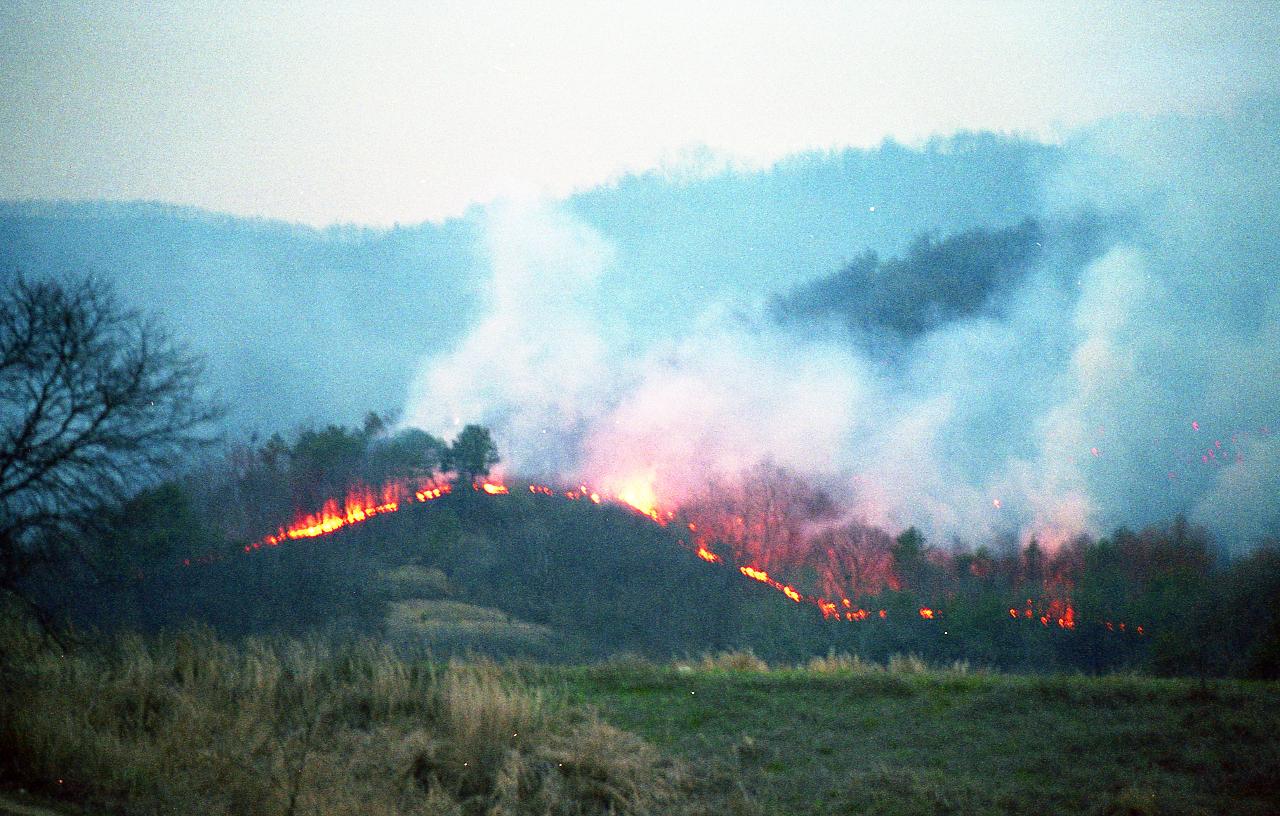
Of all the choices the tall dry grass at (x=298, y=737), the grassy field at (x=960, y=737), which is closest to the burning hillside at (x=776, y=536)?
the tall dry grass at (x=298, y=737)

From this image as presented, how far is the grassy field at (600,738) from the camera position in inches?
278

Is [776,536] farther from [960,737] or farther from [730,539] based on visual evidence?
[960,737]

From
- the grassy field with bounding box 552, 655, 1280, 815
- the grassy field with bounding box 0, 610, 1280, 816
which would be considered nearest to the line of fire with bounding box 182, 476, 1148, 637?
the grassy field with bounding box 0, 610, 1280, 816

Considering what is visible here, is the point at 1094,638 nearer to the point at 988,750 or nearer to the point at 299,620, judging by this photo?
the point at 988,750

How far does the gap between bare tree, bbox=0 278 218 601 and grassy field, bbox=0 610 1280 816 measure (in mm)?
1150

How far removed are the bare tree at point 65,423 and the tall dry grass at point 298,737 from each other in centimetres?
98

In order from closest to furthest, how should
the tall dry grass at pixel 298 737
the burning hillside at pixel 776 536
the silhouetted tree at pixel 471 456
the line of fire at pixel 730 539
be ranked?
the tall dry grass at pixel 298 737
the line of fire at pixel 730 539
the burning hillside at pixel 776 536
the silhouetted tree at pixel 471 456

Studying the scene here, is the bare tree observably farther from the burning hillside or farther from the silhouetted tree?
the silhouetted tree

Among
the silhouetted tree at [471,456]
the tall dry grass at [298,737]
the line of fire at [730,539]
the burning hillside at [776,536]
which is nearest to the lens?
the tall dry grass at [298,737]

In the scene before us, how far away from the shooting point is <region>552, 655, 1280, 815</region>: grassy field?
707 cm

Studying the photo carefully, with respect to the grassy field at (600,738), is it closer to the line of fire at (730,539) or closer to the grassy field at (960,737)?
the grassy field at (960,737)

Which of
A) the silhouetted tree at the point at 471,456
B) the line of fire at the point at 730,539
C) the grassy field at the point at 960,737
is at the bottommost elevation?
the grassy field at the point at 960,737

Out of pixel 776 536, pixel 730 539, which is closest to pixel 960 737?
pixel 776 536

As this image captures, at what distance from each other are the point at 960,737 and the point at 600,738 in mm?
3251
